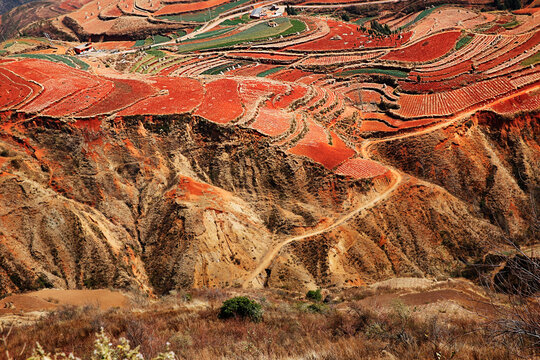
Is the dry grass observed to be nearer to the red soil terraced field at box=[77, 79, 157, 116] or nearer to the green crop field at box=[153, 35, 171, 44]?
the red soil terraced field at box=[77, 79, 157, 116]

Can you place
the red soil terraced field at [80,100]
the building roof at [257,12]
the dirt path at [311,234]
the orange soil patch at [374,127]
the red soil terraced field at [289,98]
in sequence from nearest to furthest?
1. the dirt path at [311,234]
2. the red soil terraced field at [80,100]
3. the red soil terraced field at [289,98]
4. the orange soil patch at [374,127]
5. the building roof at [257,12]

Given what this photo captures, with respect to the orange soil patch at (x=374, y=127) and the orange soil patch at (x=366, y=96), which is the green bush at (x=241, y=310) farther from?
the orange soil patch at (x=366, y=96)

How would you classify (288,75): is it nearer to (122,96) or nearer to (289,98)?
(289,98)

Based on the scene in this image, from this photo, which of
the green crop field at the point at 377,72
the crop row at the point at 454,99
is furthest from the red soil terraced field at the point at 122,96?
the green crop field at the point at 377,72

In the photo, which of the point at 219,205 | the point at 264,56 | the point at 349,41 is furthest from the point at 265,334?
the point at 349,41

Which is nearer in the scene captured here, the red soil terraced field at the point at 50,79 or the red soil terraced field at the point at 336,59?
the red soil terraced field at the point at 50,79

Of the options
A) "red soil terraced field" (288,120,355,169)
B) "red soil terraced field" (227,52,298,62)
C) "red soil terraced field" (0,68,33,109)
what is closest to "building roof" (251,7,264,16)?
"red soil terraced field" (227,52,298,62)

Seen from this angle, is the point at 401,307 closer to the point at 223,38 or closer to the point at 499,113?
the point at 499,113
